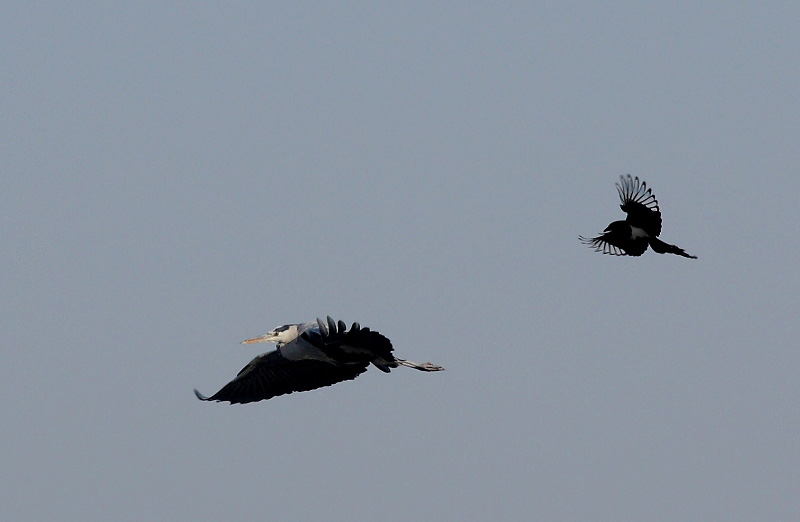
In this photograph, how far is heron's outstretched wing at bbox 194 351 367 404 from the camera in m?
27.9

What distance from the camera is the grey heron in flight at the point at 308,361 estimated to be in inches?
974

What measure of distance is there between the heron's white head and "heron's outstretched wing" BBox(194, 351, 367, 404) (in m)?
0.41

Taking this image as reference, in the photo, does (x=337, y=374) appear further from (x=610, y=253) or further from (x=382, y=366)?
(x=610, y=253)

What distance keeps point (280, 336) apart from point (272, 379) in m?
1.12

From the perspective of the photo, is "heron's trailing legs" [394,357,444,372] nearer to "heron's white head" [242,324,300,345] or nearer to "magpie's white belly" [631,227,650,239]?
"heron's white head" [242,324,300,345]

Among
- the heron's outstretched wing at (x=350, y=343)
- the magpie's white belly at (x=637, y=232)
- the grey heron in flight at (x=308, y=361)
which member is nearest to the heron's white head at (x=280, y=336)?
the grey heron in flight at (x=308, y=361)

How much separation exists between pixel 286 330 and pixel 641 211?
821 cm

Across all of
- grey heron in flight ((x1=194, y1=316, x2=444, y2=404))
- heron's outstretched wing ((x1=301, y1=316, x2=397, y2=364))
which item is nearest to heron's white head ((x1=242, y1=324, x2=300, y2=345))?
grey heron in flight ((x1=194, y1=316, x2=444, y2=404))

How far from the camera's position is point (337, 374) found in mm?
27438

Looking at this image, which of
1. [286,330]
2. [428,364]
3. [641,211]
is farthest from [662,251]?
[286,330]

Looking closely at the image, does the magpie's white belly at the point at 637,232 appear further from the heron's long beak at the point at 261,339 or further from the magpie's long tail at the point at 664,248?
the heron's long beak at the point at 261,339

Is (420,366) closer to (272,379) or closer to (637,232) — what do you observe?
(272,379)

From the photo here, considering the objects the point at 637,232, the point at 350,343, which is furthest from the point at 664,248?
the point at 350,343

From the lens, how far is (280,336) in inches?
1104
